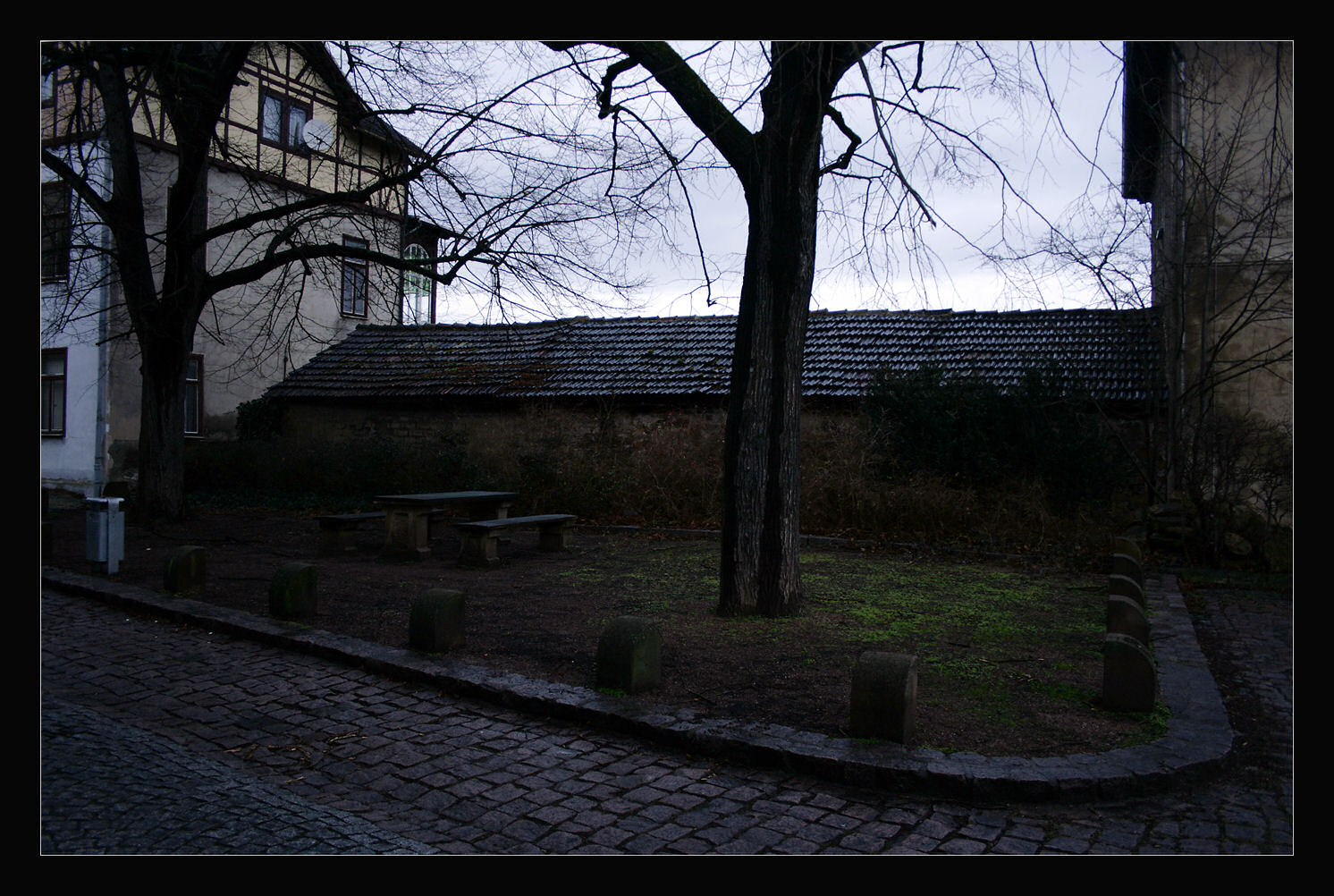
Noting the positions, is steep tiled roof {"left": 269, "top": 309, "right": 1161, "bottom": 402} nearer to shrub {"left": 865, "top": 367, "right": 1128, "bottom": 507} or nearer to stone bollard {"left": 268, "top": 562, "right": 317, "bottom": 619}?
shrub {"left": 865, "top": 367, "right": 1128, "bottom": 507}

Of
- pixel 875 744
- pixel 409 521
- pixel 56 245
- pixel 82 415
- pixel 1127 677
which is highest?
pixel 56 245

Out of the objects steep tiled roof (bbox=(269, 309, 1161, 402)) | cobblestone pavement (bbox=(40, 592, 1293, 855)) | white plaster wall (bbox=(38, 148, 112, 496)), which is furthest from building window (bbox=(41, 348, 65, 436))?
cobblestone pavement (bbox=(40, 592, 1293, 855))

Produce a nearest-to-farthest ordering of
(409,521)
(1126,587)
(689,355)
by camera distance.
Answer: (1126,587)
(409,521)
(689,355)

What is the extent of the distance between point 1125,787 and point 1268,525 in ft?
28.1

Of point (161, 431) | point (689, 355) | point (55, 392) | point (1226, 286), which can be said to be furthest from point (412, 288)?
point (1226, 286)

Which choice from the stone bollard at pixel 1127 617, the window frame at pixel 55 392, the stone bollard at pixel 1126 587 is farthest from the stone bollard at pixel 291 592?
the window frame at pixel 55 392

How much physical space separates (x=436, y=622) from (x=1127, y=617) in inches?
183

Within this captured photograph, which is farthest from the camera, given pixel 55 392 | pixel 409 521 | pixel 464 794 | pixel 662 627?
pixel 55 392

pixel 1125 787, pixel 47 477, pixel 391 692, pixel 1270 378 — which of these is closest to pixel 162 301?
pixel 47 477

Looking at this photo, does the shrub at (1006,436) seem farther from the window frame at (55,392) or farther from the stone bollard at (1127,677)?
the window frame at (55,392)

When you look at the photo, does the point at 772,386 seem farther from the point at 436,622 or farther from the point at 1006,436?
the point at 1006,436

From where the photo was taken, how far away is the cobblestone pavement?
3496 mm

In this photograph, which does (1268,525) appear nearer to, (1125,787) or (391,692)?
(1125,787)

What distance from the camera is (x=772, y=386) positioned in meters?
7.18
